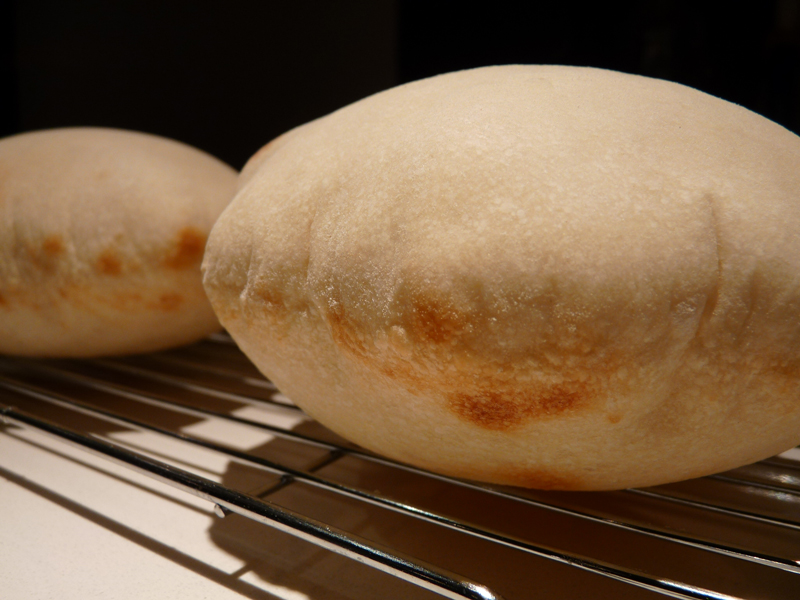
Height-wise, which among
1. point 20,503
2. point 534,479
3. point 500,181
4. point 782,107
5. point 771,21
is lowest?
point 20,503

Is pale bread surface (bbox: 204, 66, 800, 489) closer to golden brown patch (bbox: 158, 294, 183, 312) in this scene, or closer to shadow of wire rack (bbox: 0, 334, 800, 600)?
shadow of wire rack (bbox: 0, 334, 800, 600)

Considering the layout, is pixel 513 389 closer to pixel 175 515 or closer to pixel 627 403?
pixel 627 403

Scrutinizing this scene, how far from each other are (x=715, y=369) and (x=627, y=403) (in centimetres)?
6

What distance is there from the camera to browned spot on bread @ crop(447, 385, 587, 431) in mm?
440

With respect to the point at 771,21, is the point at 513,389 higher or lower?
lower

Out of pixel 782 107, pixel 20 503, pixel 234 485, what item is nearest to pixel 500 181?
pixel 234 485

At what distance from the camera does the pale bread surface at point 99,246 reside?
82cm

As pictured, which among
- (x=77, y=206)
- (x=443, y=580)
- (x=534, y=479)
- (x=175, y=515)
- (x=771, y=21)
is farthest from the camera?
(x=771, y=21)

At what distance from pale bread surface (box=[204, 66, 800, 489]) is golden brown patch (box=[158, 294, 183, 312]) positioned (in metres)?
0.34

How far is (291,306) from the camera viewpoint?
0.55 metres

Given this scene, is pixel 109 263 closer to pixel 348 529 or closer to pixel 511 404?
pixel 348 529

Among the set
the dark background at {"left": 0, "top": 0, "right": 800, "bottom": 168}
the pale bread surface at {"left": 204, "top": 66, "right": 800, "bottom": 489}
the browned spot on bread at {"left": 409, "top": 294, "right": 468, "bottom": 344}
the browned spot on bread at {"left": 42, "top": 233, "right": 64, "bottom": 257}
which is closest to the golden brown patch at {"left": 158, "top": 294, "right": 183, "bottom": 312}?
the browned spot on bread at {"left": 42, "top": 233, "right": 64, "bottom": 257}

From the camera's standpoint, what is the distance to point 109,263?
0.82 metres

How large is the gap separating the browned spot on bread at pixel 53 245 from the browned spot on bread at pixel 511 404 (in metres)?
0.61
